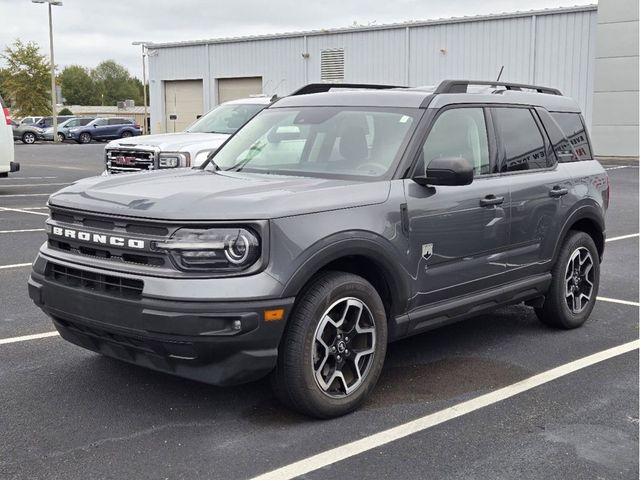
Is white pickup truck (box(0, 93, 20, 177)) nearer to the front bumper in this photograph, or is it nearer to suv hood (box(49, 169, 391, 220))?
suv hood (box(49, 169, 391, 220))

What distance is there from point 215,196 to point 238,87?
36.8m

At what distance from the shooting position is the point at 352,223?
14.0ft

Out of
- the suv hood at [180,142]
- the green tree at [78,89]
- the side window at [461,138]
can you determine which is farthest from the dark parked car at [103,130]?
the green tree at [78,89]

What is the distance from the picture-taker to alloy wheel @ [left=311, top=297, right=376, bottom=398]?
4211 millimetres

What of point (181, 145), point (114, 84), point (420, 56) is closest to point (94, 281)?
point (181, 145)

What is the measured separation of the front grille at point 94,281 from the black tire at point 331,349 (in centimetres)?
81

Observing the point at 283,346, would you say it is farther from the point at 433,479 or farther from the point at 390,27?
the point at 390,27

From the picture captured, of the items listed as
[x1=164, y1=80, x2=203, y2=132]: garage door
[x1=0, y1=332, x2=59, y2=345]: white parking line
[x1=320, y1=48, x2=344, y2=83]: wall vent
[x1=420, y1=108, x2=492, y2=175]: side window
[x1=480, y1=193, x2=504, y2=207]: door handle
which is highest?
[x1=320, y1=48, x2=344, y2=83]: wall vent

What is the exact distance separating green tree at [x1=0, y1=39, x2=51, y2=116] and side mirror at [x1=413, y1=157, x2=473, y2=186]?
57526mm

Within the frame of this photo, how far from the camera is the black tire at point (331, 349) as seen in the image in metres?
4.05

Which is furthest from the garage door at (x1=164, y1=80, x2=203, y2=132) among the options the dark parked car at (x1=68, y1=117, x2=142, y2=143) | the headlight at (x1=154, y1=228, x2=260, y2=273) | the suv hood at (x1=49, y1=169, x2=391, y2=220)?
the headlight at (x1=154, y1=228, x2=260, y2=273)

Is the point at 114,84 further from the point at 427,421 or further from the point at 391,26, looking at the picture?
the point at 427,421

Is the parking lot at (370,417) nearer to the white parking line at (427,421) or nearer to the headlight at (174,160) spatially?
the white parking line at (427,421)

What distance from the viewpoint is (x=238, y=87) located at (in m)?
40.0
